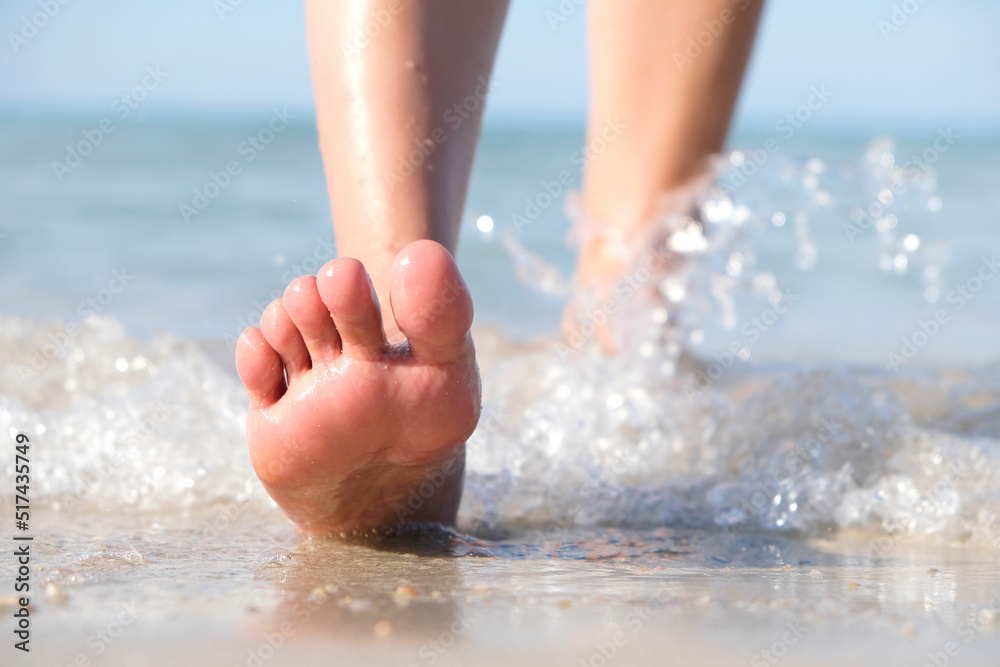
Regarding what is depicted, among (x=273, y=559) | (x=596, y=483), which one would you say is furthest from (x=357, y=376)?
(x=596, y=483)

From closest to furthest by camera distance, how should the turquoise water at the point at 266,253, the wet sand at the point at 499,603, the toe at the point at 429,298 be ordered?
the wet sand at the point at 499,603
the toe at the point at 429,298
the turquoise water at the point at 266,253

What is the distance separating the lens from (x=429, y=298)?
92 cm

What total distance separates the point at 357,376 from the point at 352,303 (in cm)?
7

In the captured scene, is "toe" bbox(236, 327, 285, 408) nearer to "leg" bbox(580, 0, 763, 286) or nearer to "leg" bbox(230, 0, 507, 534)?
"leg" bbox(230, 0, 507, 534)

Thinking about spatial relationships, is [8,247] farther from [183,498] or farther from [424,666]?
[424,666]

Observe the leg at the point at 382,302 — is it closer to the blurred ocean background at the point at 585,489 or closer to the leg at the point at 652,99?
the blurred ocean background at the point at 585,489

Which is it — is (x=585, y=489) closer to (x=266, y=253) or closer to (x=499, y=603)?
(x=499, y=603)

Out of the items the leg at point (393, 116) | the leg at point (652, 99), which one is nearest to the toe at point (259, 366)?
the leg at point (393, 116)

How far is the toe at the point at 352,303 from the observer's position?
0.93 meters

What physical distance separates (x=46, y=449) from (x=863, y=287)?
318 centimetres

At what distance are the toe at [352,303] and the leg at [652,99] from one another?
109cm

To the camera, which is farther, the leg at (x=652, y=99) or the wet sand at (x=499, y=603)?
the leg at (x=652, y=99)

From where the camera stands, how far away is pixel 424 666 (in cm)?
74

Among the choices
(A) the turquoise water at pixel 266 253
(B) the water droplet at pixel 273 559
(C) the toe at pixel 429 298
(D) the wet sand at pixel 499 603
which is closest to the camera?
(D) the wet sand at pixel 499 603
